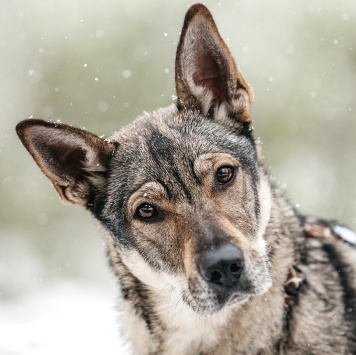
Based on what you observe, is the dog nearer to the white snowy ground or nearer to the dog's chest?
the dog's chest

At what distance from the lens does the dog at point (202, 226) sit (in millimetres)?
3863

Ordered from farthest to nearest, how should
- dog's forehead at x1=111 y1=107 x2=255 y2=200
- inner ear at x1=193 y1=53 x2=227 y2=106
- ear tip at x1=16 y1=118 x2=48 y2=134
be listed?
inner ear at x1=193 y1=53 x2=227 y2=106 < dog's forehead at x1=111 y1=107 x2=255 y2=200 < ear tip at x1=16 y1=118 x2=48 y2=134

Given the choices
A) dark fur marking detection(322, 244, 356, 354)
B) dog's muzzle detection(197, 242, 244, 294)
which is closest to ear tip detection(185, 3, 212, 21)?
dog's muzzle detection(197, 242, 244, 294)

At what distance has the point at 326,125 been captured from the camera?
14703mm

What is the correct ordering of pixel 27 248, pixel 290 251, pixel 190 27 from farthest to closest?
1. pixel 27 248
2. pixel 290 251
3. pixel 190 27

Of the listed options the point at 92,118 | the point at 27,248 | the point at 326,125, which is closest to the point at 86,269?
the point at 27,248

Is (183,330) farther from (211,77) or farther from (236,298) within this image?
(211,77)

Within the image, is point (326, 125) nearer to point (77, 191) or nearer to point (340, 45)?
point (340, 45)

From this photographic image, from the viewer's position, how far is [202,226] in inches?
149

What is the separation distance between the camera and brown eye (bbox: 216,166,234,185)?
4000 millimetres

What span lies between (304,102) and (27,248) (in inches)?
287

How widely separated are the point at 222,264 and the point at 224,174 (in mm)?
647

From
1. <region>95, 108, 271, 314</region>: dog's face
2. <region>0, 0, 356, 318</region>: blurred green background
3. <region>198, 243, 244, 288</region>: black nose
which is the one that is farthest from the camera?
<region>0, 0, 356, 318</region>: blurred green background

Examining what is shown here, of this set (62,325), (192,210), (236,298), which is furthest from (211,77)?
(62,325)
